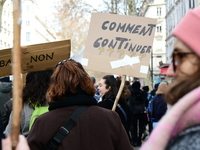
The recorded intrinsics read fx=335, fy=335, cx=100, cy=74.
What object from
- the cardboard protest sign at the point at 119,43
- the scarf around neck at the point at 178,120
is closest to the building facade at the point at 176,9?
the cardboard protest sign at the point at 119,43

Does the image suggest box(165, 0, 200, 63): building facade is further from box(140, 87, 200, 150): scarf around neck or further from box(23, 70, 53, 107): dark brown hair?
box(140, 87, 200, 150): scarf around neck

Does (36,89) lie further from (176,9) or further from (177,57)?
(176,9)

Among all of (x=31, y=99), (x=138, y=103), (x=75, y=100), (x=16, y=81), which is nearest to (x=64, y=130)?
(x=75, y=100)

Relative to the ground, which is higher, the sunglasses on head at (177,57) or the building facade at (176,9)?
the building facade at (176,9)

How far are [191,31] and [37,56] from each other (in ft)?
8.88

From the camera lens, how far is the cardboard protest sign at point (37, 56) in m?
3.82

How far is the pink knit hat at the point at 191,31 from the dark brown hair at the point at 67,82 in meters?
1.53

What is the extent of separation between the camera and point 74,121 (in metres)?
2.67

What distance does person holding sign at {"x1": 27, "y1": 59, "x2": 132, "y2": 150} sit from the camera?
2635mm

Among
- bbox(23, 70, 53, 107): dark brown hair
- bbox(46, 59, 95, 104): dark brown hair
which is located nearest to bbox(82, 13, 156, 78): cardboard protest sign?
bbox(23, 70, 53, 107): dark brown hair

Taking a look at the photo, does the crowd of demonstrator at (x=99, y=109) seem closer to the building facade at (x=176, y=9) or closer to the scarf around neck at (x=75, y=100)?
the scarf around neck at (x=75, y=100)

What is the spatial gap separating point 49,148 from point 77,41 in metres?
55.7

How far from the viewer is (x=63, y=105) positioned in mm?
2752

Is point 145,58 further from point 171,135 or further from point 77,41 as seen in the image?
point 77,41
